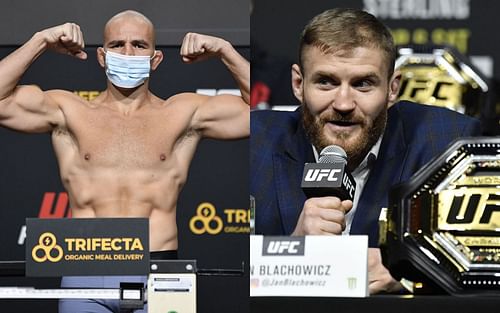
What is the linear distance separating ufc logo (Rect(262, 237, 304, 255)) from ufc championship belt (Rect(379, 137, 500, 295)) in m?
0.39

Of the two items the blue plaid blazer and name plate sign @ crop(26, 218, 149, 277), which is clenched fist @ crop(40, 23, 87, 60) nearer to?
name plate sign @ crop(26, 218, 149, 277)

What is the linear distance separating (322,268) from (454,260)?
24.1 inches

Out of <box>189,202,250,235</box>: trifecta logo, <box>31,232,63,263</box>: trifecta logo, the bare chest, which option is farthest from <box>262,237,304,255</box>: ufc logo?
<box>31,232,63,263</box>: trifecta logo

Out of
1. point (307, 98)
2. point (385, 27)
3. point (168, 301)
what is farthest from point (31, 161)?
point (385, 27)

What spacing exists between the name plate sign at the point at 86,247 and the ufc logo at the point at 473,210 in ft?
4.86

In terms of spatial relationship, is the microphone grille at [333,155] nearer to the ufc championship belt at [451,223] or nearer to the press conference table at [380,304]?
the ufc championship belt at [451,223]

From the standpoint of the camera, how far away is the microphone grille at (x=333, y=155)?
19.6ft

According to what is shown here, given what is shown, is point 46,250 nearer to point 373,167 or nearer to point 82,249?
point 82,249

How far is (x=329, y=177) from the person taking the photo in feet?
19.4

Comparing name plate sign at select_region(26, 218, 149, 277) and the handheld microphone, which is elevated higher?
the handheld microphone

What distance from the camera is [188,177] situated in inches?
258

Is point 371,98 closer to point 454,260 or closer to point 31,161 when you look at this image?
point 454,260

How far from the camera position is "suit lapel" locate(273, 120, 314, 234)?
20.0 ft

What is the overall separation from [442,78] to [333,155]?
24.2 inches
